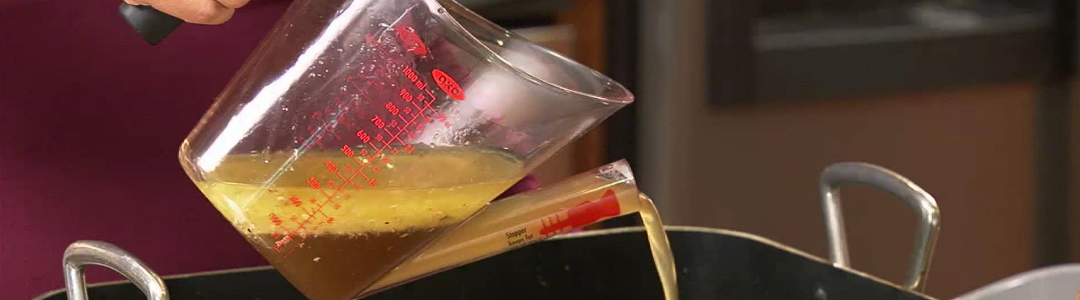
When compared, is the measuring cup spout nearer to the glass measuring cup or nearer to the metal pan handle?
the glass measuring cup

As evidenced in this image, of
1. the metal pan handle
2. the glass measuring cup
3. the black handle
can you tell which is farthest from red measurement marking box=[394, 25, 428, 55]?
the metal pan handle

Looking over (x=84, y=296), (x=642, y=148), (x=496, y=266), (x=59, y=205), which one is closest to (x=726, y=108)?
(x=642, y=148)

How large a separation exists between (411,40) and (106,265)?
168 mm

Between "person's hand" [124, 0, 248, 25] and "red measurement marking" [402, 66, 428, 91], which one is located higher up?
"person's hand" [124, 0, 248, 25]

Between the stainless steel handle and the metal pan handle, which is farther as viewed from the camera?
the metal pan handle

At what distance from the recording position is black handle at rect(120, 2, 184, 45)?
1.67ft

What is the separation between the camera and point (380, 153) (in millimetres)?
508

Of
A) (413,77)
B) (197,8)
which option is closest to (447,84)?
(413,77)

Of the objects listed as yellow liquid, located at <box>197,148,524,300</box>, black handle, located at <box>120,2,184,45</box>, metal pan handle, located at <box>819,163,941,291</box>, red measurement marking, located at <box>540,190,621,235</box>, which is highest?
black handle, located at <box>120,2,184,45</box>

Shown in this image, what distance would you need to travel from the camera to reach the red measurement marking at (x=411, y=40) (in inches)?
19.6

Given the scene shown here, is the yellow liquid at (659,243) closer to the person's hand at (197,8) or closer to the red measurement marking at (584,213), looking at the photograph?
the red measurement marking at (584,213)

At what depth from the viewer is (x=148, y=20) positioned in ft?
1.67

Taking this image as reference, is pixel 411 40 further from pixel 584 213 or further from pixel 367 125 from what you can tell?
pixel 584 213

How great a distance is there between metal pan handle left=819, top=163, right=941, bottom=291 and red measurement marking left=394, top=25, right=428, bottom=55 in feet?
0.97
